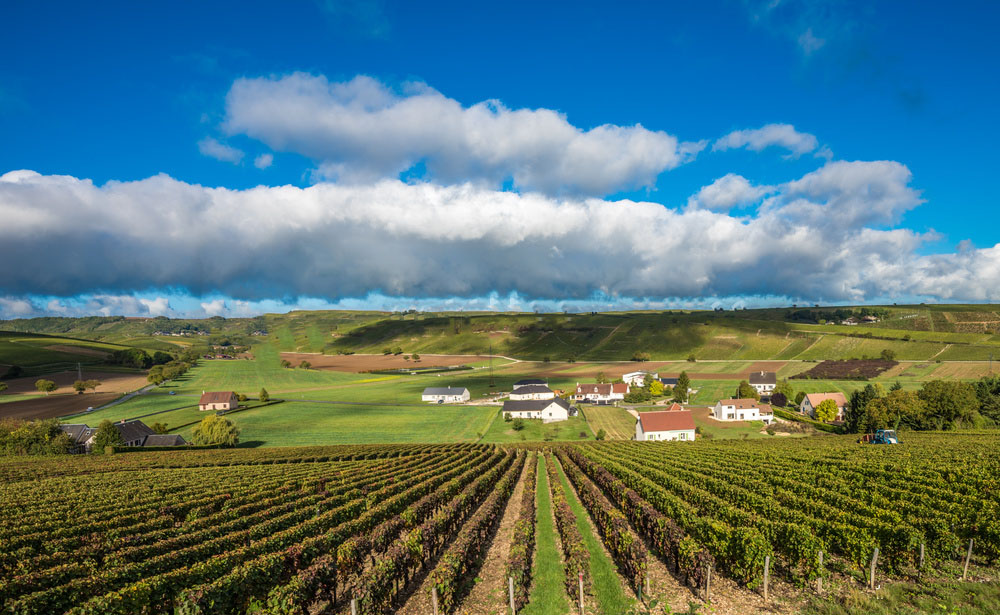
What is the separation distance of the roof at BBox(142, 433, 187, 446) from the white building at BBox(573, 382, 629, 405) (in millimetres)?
90120

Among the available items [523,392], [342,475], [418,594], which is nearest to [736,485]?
[418,594]

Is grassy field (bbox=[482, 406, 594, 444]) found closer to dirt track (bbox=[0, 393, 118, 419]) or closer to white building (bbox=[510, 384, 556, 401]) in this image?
white building (bbox=[510, 384, 556, 401])

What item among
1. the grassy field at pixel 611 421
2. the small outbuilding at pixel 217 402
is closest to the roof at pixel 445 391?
the grassy field at pixel 611 421

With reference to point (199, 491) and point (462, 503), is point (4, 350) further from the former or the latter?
point (462, 503)

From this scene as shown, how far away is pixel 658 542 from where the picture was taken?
21.0 metres

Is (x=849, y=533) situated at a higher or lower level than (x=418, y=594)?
higher

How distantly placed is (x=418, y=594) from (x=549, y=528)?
10.5 m

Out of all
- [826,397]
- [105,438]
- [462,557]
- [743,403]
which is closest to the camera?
[462,557]

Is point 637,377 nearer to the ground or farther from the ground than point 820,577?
nearer to the ground

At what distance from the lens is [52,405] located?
92688 millimetres

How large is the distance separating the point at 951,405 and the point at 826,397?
22667mm

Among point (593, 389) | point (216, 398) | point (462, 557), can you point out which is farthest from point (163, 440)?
point (593, 389)

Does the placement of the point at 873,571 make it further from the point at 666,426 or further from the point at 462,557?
the point at 666,426

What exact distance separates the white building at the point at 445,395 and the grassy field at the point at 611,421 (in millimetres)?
34697
